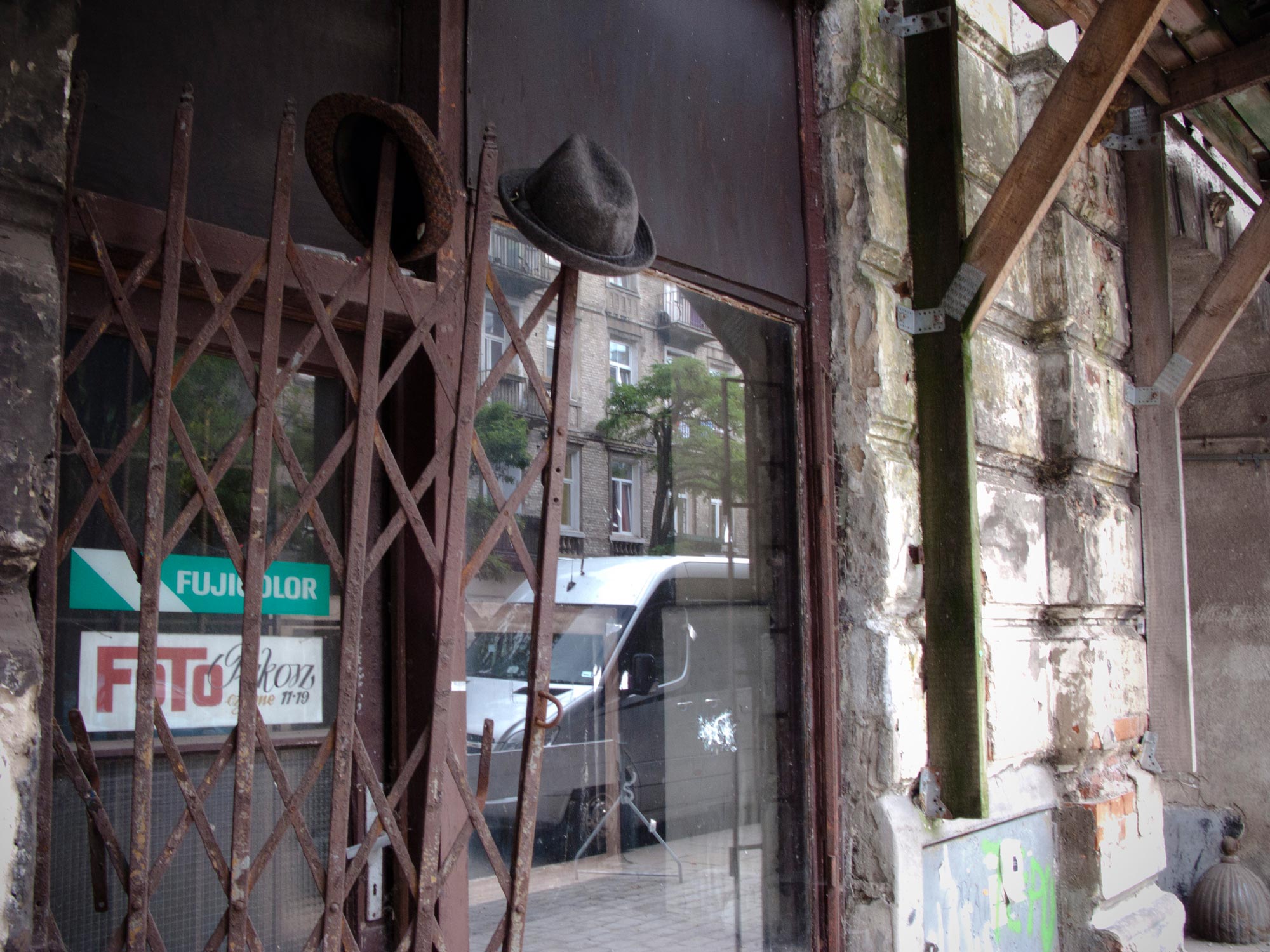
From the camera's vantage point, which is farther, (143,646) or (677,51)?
(677,51)

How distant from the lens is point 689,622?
275 cm

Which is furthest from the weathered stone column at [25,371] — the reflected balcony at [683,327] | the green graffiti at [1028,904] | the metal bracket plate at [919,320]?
the green graffiti at [1028,904]

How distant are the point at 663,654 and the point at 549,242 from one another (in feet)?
4.04

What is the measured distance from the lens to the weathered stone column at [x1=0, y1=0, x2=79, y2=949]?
1.21m

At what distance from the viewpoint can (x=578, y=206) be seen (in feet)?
5.88

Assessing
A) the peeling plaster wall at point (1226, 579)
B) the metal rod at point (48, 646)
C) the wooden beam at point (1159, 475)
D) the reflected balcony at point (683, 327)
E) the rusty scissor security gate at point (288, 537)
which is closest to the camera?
the metal rod at point (48, 646)

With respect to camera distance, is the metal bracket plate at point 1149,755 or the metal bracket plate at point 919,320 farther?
the metal bracket plate at point 1149,755

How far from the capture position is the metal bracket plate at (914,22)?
3096 millimetres

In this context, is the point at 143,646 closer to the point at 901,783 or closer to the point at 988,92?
the point at 901,783

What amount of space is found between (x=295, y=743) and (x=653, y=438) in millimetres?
1190

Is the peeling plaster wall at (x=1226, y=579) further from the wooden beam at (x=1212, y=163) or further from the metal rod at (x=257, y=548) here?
the metal rod at (x=257, y=548)

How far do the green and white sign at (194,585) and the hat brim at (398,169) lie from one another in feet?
2.02

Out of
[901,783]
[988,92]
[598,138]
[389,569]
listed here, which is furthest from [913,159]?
[389,569]

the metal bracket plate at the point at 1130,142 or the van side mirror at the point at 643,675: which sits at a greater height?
the metal bracket plate at the point at 1130,142
